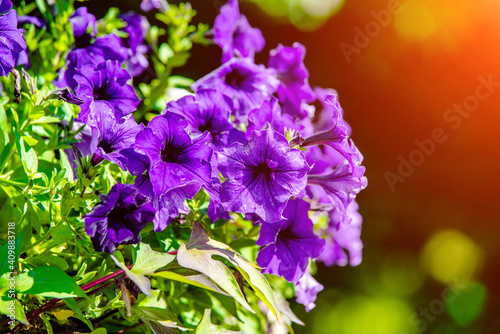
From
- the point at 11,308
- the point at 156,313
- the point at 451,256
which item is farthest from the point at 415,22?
the point at 11,308

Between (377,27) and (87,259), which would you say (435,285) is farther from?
(87,259)

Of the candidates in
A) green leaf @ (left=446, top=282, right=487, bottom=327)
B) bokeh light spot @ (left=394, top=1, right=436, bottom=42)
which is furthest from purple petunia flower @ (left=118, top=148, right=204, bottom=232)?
green leaf @ (left=446, top=282, right=487, bottom=327)

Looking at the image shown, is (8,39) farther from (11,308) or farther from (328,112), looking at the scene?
(328,112)

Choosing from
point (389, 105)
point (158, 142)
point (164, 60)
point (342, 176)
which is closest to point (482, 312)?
point (389, 105)

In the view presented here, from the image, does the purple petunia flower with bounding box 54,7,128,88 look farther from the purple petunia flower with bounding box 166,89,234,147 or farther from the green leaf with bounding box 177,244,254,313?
the green leaf with bounding box 177,244,254,313

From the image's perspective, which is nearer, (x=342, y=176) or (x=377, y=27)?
(x=342, y=176)
